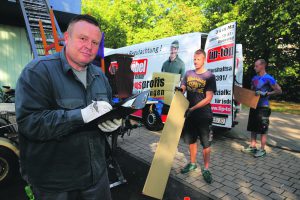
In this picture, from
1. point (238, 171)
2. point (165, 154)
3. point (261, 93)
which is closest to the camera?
point (165, 154)

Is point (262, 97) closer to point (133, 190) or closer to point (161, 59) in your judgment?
point (133, 190)

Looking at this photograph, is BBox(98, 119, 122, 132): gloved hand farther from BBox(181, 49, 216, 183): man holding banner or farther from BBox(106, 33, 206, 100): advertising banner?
BBox(106, 33, 206, 100): advertising banner

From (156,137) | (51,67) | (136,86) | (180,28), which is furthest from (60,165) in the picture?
(180,28)

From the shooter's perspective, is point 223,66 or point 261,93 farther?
point 223,66

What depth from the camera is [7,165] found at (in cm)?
379

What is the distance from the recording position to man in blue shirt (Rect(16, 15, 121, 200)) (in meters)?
1.53

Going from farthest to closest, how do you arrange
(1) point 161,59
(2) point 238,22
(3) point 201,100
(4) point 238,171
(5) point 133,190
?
(2) point 238,22 → (1) point 161,59 → (4) point 238,171 → (3) point 201,100 → (5) point 133,190

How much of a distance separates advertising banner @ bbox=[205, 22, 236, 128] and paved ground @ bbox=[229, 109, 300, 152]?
5.48 feet

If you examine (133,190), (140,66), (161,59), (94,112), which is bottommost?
(133,190)

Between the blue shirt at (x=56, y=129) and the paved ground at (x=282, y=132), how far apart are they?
5840 mm

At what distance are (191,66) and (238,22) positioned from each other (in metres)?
10.4

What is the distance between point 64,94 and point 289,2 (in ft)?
47.4

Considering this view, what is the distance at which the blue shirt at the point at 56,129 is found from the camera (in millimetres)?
1520

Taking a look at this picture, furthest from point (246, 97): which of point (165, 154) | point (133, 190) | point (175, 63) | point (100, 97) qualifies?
point (100, 97)
